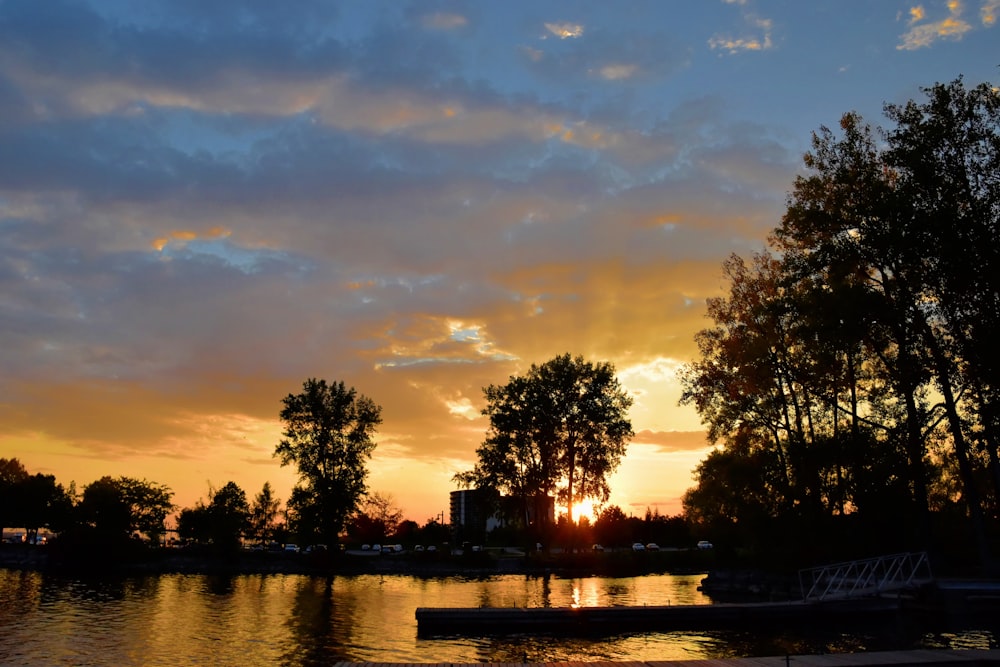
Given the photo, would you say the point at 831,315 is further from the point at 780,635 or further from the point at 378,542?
the point at 378,542

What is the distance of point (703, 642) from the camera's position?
2780 centimetres

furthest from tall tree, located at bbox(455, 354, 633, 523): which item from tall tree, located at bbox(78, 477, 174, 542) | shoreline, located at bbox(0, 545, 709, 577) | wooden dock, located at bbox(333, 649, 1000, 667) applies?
wooden dock, located at bbox(333, 649, 1000, 667)

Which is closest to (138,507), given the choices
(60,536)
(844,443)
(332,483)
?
(60,536)

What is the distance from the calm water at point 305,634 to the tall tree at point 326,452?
29.3m

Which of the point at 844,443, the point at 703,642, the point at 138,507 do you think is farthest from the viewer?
the point at 138,507

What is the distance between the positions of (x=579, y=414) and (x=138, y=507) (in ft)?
216

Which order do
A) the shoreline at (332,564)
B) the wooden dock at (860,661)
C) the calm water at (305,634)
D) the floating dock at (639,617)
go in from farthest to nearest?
1. the shoreline at (332,564)
2. the floating dock at (639,617)
3. the calm water at (305,634)
4. the wooden dock at (860,661)

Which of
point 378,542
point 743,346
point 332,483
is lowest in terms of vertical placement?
point 378,542

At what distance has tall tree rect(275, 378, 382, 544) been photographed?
7988 centimetres

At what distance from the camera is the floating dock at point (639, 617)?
30.6 meters

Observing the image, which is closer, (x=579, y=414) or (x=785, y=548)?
(x=785, y=548)

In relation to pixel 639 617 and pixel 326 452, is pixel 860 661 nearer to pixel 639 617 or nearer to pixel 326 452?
pixel 639 617

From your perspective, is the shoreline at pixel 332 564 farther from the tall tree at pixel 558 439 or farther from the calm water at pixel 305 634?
the calm water at pixel 305 634

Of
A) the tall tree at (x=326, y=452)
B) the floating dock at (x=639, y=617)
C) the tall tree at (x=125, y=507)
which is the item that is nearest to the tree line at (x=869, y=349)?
the floating dock at (x=639, y=617)
